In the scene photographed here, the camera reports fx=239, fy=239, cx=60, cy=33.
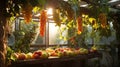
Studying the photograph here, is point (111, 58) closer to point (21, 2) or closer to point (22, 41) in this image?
point (22, 41)

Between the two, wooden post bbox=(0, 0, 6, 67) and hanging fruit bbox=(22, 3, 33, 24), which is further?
hanging fruit bbox=(22, 3, 33, 24)

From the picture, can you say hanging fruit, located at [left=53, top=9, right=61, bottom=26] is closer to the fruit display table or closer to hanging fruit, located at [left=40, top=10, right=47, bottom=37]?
hanging fruit, located at [left=40, top=10, right=47, bottom=37]

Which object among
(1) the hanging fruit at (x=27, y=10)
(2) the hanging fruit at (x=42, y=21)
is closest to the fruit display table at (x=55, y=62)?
(2) the hanging fruit at (x=42, y=21)

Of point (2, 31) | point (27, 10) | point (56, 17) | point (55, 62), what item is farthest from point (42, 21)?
point (55, 62)

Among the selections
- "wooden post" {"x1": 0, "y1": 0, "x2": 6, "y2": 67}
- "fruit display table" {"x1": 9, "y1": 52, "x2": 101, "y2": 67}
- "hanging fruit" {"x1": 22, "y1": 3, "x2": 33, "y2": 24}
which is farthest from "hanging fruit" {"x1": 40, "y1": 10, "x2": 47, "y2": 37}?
"wooden post" {"x1": 0, "y1": 0, "x2": 6, "y2": 67}

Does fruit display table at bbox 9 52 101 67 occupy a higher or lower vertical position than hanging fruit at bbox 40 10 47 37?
lower

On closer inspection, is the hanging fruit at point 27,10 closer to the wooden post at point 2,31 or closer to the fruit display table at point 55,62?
the wooden post at point 2,31

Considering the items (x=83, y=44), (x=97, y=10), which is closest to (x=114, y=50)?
(x=83, y=44)

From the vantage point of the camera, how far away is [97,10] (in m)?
6.64

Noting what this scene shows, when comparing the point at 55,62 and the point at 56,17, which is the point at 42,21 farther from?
the point at 55,62

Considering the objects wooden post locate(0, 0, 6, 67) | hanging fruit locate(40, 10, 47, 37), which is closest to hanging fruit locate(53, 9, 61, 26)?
hanging fruit locate(40, 10, 47, 37)

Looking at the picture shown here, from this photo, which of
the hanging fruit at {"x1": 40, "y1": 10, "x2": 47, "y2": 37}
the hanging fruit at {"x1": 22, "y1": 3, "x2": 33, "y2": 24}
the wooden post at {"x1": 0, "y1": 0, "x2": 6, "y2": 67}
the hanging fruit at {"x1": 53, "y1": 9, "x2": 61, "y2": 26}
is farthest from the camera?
the hanging fruit at {"x1": 53, "y1": 9, "x2": 61, "y2": 26}

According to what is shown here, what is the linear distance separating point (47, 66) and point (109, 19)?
272 centimetres

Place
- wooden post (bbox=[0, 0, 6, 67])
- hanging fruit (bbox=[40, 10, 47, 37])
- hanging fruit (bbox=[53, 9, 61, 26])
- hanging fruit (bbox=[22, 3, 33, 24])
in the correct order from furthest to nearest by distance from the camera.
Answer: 1. hanging fruit (bbox=[53, 9, 61, 26])
2. hanging fruit (bbox=[40, 10, 47, 37])
3. hanging fruit (bbox=[22, 3, 33, 24])
4. wooden post (bbox=[0, 0, 6, 67])
